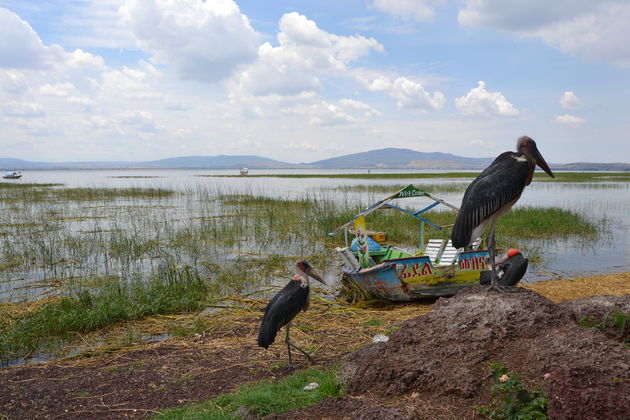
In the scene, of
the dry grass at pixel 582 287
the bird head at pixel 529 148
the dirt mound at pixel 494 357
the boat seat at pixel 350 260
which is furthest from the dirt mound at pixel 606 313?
the boat seat at pixel 350 260

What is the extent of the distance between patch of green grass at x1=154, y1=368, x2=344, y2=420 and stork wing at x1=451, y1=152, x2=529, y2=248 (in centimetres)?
249

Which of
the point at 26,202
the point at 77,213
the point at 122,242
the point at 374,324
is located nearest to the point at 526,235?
the point at 374,324

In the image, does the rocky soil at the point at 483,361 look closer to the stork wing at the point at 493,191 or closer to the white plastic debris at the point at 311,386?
the white plastic debris at the point at 311,386

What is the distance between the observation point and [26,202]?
26141 millimetres

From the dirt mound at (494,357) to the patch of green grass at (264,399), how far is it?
34cm

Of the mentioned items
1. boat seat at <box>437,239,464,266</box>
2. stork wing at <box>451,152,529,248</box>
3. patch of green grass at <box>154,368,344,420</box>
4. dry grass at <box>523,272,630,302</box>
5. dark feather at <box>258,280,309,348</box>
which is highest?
stork wing at <box>451,152,529,248</box>

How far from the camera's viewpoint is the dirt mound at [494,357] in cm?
291

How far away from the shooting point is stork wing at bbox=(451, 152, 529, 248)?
5.27m

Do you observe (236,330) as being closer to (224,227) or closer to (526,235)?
(224,227)

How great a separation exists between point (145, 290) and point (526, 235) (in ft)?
45.0

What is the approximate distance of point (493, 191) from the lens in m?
5.29

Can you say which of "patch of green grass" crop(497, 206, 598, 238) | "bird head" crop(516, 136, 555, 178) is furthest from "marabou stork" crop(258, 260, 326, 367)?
"patch of green grass" crop(497, 206, 598, 238)

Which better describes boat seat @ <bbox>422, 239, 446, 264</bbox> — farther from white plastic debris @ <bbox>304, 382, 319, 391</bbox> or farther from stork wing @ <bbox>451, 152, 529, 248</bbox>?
white plastic debris @ <bbox>304, 382, 319, 391</bbox>

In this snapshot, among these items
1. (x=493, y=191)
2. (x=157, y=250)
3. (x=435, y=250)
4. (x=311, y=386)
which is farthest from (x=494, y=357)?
(x=157, y=250)
